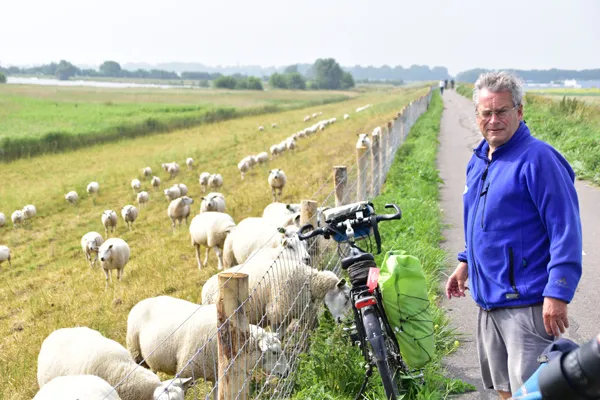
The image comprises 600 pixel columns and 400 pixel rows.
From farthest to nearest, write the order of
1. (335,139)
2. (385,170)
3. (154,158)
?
(154,158) → (335,139) → (385,170)

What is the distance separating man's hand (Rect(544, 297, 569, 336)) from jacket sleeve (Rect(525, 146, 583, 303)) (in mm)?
33

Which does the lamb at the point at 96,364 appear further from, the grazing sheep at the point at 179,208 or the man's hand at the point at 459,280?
the grazing sheep at the point at 179,208

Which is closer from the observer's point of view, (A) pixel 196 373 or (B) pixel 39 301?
(A) pixel 196 373

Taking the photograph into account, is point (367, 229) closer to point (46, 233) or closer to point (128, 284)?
point (128, 284)

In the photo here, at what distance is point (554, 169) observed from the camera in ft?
8.82

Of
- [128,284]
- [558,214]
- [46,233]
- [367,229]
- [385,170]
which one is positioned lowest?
[46,233]

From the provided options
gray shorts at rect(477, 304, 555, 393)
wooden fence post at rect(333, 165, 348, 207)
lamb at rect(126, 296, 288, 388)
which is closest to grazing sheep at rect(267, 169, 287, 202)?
wooden fence post at rect(333, 165, 348, 207)

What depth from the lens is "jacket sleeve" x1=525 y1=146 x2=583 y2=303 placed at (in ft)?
8.45

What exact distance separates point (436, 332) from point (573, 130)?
14412 mm

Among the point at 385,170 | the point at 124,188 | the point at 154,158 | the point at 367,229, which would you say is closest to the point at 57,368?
the point at 367,229

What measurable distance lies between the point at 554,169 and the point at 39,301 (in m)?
9.51

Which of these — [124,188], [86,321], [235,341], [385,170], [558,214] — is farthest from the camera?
[124,188]

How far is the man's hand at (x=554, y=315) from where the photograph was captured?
2566mm

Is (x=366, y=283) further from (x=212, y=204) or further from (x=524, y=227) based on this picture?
(x=212, y=204)
